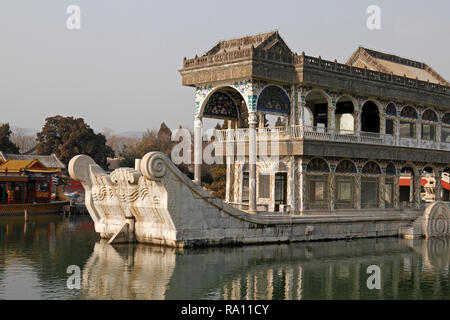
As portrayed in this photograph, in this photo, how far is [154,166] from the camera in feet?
68.1

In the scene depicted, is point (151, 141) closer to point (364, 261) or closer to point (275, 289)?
point (364, 261)

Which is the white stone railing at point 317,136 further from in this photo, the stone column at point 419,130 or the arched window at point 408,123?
the arched window at point 408,123

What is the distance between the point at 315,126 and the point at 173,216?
9526 mm

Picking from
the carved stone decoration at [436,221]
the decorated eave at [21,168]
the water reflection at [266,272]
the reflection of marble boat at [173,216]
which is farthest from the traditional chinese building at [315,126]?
the decorated eave at [21,168]

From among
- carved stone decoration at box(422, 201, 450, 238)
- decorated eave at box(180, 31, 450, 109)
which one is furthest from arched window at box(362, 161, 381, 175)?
decorated eave at box(180, 31, 450, 109)

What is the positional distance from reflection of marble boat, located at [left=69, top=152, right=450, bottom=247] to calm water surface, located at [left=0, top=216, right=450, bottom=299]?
22.4 inches

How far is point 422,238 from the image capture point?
29391 millimetres

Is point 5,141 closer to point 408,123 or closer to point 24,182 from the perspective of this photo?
point 24,182

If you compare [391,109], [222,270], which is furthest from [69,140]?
[222,270]

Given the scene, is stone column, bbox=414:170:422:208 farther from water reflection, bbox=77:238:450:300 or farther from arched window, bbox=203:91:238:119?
arched window, bbox=203:91:238:119

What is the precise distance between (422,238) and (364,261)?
8.25 metres

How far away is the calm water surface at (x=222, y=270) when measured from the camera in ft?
53.2
